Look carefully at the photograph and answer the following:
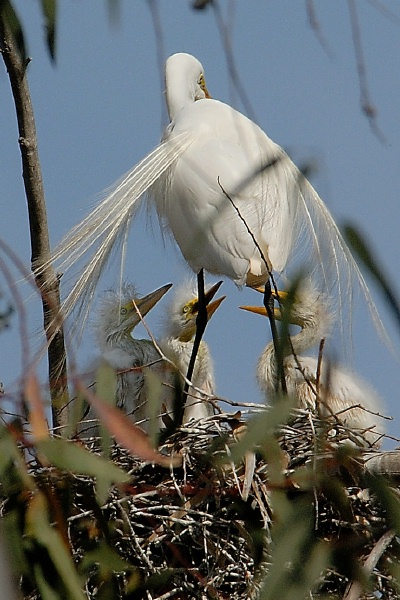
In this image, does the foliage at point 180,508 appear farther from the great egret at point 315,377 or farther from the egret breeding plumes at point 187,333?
the egret breeding plumes at point 187,333

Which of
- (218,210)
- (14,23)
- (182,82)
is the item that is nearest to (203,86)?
(182,82)

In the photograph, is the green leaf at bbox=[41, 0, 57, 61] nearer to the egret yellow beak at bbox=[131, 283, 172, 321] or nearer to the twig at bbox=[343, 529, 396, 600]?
the twig at bbox=[343, 529, 396, 600]

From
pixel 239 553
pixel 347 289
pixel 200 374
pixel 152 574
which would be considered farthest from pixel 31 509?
pixel 200 374

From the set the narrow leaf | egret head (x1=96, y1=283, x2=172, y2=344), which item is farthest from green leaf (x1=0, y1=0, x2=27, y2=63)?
egret head (x1=96, y1=283, x2=172, y2=344)

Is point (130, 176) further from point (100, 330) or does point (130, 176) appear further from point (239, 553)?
point (239, 553)

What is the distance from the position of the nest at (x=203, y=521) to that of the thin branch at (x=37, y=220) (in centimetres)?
37

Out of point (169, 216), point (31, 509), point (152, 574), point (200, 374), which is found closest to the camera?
point (31, 509)

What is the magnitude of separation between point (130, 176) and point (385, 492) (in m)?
1.72

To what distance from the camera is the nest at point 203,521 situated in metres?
1.77

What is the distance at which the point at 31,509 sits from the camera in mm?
1666

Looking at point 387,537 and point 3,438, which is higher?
point 3,438

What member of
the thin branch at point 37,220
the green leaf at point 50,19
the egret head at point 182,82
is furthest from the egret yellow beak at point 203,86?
the green leaf at point 50,19

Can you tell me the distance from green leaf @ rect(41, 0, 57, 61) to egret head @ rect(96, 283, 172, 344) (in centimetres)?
221

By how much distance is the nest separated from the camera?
5.82 ft
